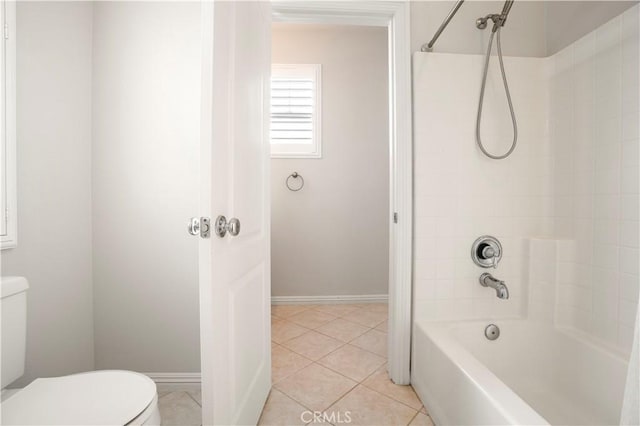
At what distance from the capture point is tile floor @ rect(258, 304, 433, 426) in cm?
127

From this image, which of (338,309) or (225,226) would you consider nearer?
(225,226)

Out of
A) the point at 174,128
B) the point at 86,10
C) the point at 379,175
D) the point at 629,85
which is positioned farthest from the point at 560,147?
the point at 86,10

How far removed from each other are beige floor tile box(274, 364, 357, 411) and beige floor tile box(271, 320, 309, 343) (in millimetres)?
432

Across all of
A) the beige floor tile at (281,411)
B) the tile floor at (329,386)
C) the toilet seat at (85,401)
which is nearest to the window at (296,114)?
the tile floor at (329,386)

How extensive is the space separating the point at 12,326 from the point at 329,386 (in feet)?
4.41

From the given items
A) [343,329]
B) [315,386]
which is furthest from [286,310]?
[315,386]

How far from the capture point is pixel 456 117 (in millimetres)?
1436

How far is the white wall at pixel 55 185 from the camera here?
1132 millimetres

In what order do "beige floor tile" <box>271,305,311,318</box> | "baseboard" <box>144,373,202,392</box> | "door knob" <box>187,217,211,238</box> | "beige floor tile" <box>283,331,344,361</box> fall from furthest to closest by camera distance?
"beige floor tile" <box>271,305,311,318</box> → "beige floor tile" <box>283,331,344,361</box> → "baseboard" <box>144,373,202,392</box> → "door knob" <box>187,217,211,238</box>

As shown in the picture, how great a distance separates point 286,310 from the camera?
2555mm

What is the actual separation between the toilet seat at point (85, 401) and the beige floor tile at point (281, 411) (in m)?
0.56

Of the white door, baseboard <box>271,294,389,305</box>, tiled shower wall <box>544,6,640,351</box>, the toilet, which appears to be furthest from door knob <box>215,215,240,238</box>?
baseboard <box>271,294,389,305</box>

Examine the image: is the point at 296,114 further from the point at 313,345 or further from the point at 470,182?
the point at 313,345

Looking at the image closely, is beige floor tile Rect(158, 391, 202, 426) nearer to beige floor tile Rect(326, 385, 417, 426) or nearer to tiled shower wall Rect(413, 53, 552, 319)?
beige floor tile Rect(326, 385, 417, 426)
